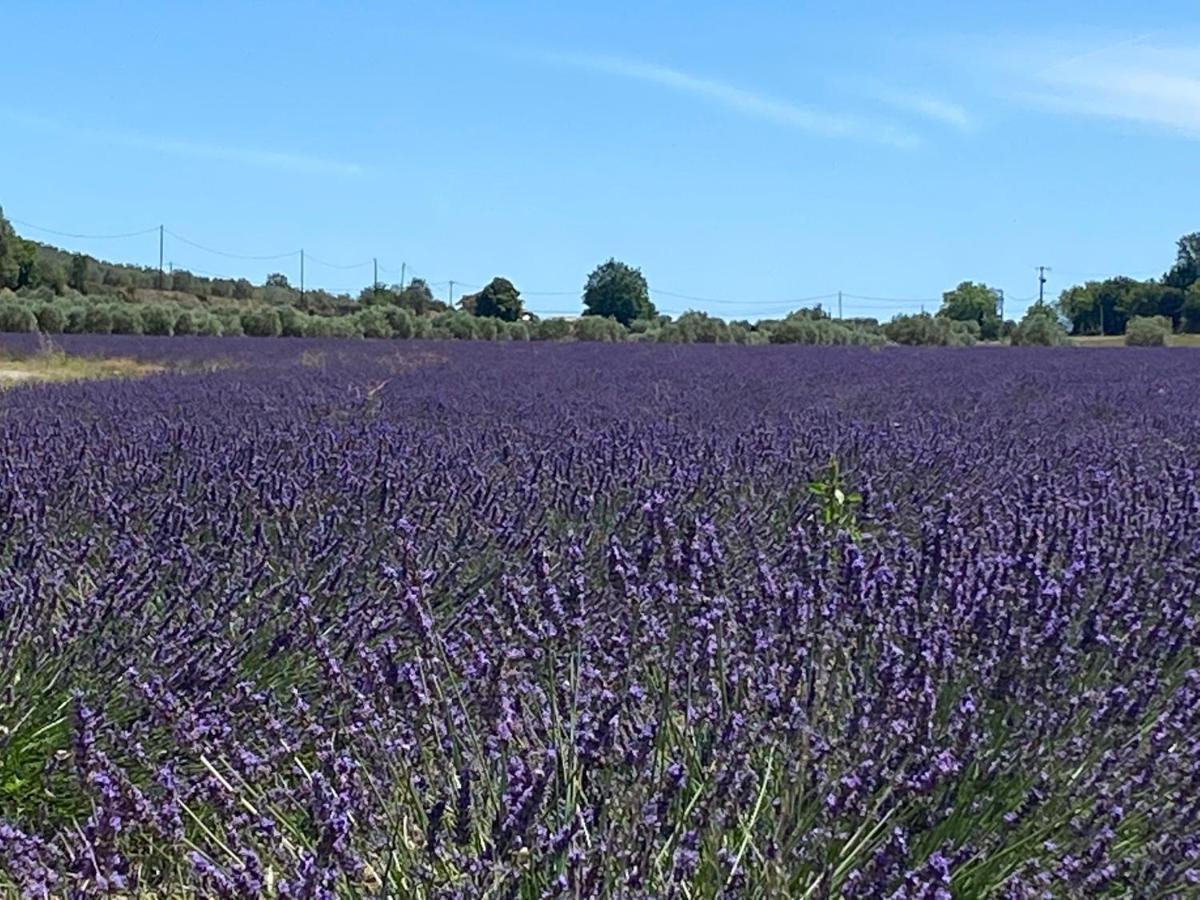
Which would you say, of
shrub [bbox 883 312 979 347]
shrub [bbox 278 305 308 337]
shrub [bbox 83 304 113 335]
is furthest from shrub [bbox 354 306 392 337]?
shrub [bbox 883 312 979 347]

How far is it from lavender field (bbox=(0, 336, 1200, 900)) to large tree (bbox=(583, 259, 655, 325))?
47.8 m

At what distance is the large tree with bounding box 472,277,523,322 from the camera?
4144cm

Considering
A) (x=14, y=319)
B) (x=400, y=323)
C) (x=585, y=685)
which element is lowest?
(x=585, y=685)

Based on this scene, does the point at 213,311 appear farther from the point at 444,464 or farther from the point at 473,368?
the point at 444,464

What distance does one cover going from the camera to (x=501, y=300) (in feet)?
136

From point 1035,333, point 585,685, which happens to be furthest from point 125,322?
point 585,685

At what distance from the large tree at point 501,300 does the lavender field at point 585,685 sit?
37.9m

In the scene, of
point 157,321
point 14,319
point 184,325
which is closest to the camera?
point 14,319

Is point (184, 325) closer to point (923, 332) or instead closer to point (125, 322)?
point (125, 322)

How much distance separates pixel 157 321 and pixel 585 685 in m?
25.3

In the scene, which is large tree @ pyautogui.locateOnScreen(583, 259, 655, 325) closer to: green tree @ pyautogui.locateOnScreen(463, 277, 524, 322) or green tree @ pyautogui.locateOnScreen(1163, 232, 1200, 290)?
green tree @ pyautogui.locateOnScreen(463, 277, 524, 322)

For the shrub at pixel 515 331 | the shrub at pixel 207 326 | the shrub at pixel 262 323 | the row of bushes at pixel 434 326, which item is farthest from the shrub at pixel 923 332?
the shrub at pixel 207 326

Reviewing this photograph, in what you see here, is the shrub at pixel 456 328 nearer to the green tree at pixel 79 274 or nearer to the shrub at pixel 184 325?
the shrub at pixel 184 325

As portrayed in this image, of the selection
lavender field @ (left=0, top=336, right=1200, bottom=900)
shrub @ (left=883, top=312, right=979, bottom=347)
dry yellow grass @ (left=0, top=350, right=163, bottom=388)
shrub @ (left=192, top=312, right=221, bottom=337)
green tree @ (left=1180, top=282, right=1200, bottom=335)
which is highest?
green tree @ (left=1180, top=282, right=1200, bottom=335)
